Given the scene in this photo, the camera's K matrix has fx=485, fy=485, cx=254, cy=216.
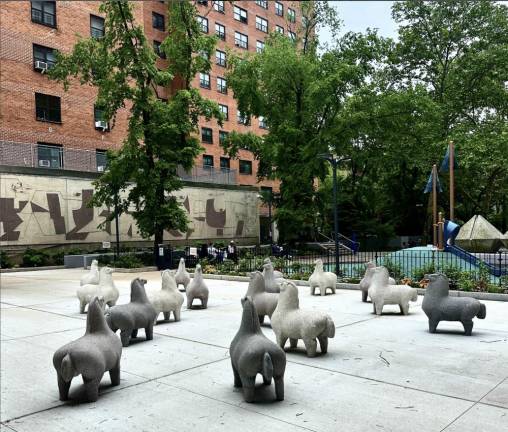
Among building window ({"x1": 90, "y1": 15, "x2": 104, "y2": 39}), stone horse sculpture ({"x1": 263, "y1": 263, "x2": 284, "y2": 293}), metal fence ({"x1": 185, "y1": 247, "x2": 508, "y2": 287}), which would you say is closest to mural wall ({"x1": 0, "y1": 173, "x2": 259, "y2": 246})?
building window ({"x1": 90, "y1": 15, "x2": 104, "y2": 39})

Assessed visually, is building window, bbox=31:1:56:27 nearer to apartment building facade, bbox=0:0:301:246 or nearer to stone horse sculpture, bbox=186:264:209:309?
apartment building facade, bbox=0:0:301:246

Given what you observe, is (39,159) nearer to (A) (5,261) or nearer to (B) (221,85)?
(A) (5,261)

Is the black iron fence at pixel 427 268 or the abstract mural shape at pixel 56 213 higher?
the abstract mural shape at pixel 56 213

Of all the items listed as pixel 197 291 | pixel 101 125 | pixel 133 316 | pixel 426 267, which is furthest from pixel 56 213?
pixel 133 316

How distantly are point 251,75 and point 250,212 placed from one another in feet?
41.2

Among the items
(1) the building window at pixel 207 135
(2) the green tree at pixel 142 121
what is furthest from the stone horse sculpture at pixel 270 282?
(1) the building window at pixel 207 135

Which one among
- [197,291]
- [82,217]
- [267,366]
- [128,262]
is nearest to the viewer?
[267,366]

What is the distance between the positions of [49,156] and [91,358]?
91.1ft

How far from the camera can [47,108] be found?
34.1m

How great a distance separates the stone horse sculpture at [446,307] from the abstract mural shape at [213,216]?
3097 cm

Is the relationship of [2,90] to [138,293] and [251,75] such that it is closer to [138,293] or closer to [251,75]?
[251,75]

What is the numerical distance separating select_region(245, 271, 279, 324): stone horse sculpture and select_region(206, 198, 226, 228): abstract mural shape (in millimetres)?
Result: 29890

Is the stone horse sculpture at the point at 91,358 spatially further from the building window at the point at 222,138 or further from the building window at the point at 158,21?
the building window at the point at 158,21

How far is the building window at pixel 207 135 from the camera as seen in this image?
5091 centimetres
